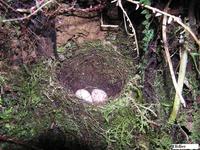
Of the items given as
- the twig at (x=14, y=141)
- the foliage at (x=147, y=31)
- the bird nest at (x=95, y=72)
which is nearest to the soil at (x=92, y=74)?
the bird nest at (x=95, y=72)

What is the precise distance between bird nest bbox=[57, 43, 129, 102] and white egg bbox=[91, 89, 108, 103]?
4cm

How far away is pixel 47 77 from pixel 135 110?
439 millimetres

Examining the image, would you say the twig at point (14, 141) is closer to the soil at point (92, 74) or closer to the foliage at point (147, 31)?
the soil at point (92, 74)

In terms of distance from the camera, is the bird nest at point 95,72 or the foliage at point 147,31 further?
the bird nest at point 95,72

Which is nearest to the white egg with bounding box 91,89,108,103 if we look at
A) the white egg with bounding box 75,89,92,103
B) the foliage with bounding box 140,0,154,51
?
the white egg with bounding box 75,89,92,103

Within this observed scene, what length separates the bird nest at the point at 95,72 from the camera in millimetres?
1847

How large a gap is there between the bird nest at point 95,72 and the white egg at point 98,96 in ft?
0.12

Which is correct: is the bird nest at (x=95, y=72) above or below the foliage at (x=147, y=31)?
below

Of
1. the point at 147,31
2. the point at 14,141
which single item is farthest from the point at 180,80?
the point at 14,141

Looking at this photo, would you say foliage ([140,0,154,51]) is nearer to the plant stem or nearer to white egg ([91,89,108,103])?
the plant stem

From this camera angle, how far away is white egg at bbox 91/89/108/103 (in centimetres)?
179

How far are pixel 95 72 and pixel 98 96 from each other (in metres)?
0.15

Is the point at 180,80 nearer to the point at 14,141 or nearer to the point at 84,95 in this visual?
the point at 84,95

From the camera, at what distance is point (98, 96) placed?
5.88 feet
